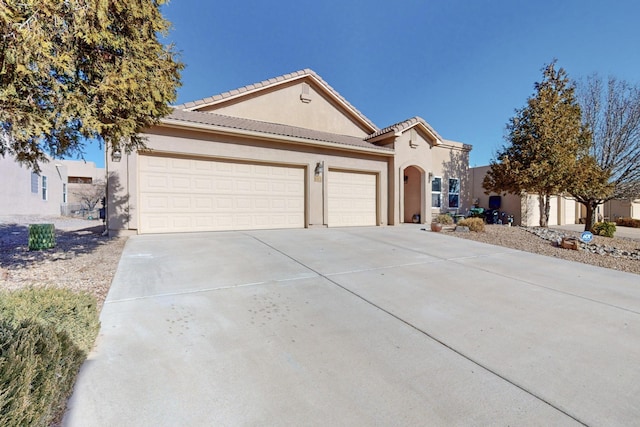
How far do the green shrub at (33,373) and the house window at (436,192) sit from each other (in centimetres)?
1552

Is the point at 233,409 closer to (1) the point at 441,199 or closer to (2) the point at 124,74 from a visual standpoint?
(2) the point at 124,74

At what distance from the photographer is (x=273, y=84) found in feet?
40.4

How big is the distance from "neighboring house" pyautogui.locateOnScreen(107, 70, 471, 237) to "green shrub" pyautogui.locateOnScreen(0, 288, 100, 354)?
5391 mm

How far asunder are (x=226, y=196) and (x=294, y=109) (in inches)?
225

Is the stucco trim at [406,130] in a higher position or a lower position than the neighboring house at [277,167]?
higher

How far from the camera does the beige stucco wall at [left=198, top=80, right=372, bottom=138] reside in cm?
1216

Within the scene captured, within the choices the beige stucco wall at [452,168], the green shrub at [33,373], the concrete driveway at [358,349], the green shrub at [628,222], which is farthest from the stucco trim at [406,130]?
the green shrub at [628,222]

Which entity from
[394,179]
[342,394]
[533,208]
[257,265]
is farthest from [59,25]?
[533,208]

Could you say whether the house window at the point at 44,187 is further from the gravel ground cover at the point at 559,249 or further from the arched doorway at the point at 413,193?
the gravel ground cover at the point at 559,249

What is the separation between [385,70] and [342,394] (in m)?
15.0

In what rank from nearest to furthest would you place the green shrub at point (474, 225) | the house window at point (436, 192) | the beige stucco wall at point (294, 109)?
the green shrub at point (474, 225) < the beige stucco wall at point (294, 109) < the house window at point (436, 192)

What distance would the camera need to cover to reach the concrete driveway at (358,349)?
2002 millimetres

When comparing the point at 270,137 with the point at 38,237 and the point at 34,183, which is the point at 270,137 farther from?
the point at 34,183

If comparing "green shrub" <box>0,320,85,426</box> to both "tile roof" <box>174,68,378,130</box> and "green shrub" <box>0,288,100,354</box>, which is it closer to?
"green shrub" <box>0,288,100,354</box>
